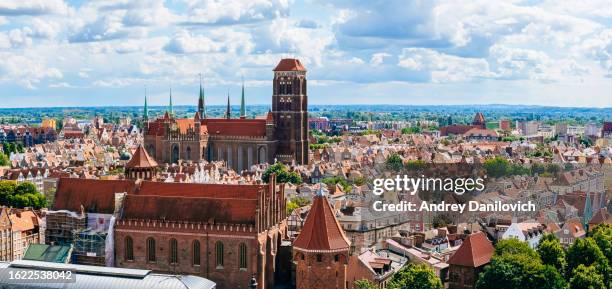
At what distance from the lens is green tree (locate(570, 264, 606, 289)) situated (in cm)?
6981

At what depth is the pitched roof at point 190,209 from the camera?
69250mm

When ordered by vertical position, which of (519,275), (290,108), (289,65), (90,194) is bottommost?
(519,275)

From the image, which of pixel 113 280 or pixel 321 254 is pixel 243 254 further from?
pixel 113 280

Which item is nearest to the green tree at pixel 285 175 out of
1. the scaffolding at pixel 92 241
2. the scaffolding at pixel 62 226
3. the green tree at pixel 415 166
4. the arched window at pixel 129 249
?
the green tree at pixel 415 166

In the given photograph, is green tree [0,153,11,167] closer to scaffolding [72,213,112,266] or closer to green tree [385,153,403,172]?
green tree [385,153,403,172]

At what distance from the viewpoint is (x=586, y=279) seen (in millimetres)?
69750

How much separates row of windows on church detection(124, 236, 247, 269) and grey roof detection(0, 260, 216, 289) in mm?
4634

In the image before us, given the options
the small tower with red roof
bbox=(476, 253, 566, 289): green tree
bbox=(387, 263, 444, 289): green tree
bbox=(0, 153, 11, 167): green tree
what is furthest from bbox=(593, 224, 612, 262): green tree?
bbox=(0, 153, 11, 167): green tree

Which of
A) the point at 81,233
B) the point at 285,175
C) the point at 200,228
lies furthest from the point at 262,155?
the point at 200,228

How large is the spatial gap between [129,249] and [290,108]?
85846mm

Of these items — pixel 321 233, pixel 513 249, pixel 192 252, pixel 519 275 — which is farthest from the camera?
pixel 513 249

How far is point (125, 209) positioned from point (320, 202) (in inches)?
733

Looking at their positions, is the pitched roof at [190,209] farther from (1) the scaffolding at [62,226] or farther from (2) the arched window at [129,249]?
(1) the scaffolding at [62,226]

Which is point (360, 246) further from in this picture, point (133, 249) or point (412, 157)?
point (412, 157)
